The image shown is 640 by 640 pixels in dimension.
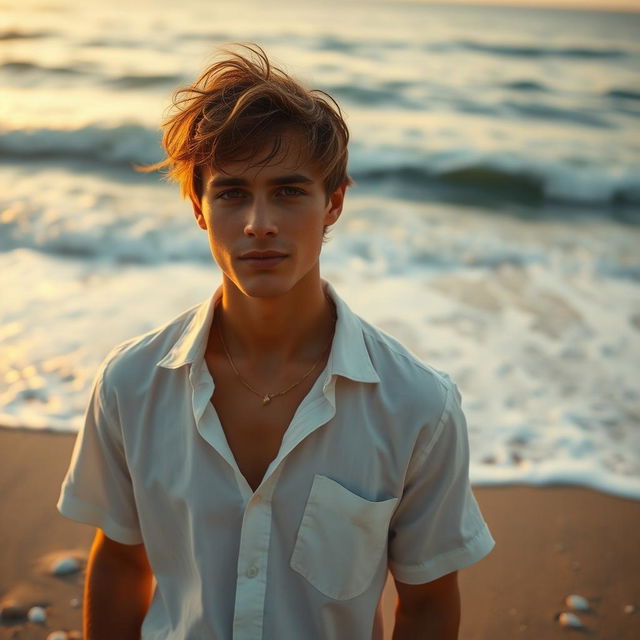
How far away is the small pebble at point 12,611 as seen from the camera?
118 inches

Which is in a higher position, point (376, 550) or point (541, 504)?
point (376, 550)

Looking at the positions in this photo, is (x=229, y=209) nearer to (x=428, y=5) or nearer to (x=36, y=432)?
(x=36, y=432)

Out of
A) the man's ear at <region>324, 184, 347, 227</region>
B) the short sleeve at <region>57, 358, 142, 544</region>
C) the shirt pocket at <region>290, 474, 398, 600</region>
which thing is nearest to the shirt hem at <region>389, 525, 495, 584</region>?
the shirt pocket at <region>290, 474, 398, 600</region>

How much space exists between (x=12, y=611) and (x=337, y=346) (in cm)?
200

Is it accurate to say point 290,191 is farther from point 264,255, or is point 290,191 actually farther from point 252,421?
point 252,421

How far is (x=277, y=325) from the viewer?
6.77 ft

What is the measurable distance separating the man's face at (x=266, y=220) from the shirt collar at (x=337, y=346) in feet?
0.48

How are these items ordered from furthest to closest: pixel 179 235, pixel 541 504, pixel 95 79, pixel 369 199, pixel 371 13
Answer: pixel 371 13
pixel 95 79
pixel 369 199
pixel 179 235
pixel 541 504

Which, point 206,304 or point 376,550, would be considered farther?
point 206,304

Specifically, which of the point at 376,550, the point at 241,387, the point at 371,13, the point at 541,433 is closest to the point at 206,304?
the point at 241,387

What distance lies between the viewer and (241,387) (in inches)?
81.2

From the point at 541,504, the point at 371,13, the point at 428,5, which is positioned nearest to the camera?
the point at 541,504

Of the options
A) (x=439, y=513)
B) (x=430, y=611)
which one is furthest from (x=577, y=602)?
(x=439, y=513)

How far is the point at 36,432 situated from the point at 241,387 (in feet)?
8.11
